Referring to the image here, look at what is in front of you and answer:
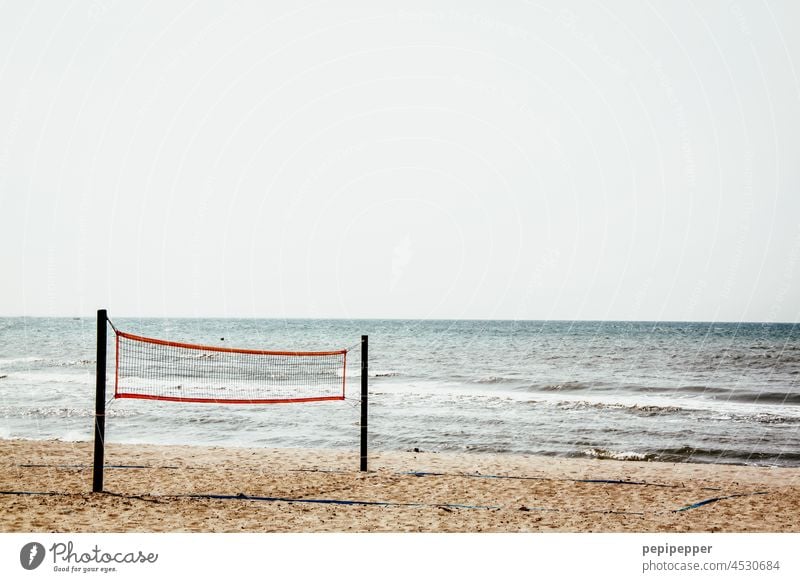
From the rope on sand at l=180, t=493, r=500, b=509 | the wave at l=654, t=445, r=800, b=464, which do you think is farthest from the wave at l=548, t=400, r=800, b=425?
the rope on sand at l=180, t=493, r=500, b=509

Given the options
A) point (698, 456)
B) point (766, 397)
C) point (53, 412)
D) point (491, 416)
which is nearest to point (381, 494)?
point (698, 456)

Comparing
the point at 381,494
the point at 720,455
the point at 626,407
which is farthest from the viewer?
the point at 626,407

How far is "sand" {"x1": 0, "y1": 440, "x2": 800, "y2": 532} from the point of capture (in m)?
6.31

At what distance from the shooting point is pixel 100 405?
7043mm

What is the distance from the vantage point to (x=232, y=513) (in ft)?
21.6

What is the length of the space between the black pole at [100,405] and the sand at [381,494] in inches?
9.9

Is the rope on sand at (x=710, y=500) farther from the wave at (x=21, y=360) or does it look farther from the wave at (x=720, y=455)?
Answer: the wave at (x=21, y=360)

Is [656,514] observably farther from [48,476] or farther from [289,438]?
[289,438]

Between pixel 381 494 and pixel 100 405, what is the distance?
3352 millimetres

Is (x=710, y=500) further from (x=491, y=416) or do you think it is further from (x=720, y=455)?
(x=491, y=416)

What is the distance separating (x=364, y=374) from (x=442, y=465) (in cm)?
219

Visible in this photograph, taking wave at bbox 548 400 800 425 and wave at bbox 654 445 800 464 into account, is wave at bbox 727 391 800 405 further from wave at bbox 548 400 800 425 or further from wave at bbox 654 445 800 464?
wave at bbox 654 445 800 464

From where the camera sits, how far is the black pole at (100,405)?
22.0ft

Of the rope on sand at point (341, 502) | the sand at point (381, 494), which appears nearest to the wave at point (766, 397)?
the sand at point (381, 494)
